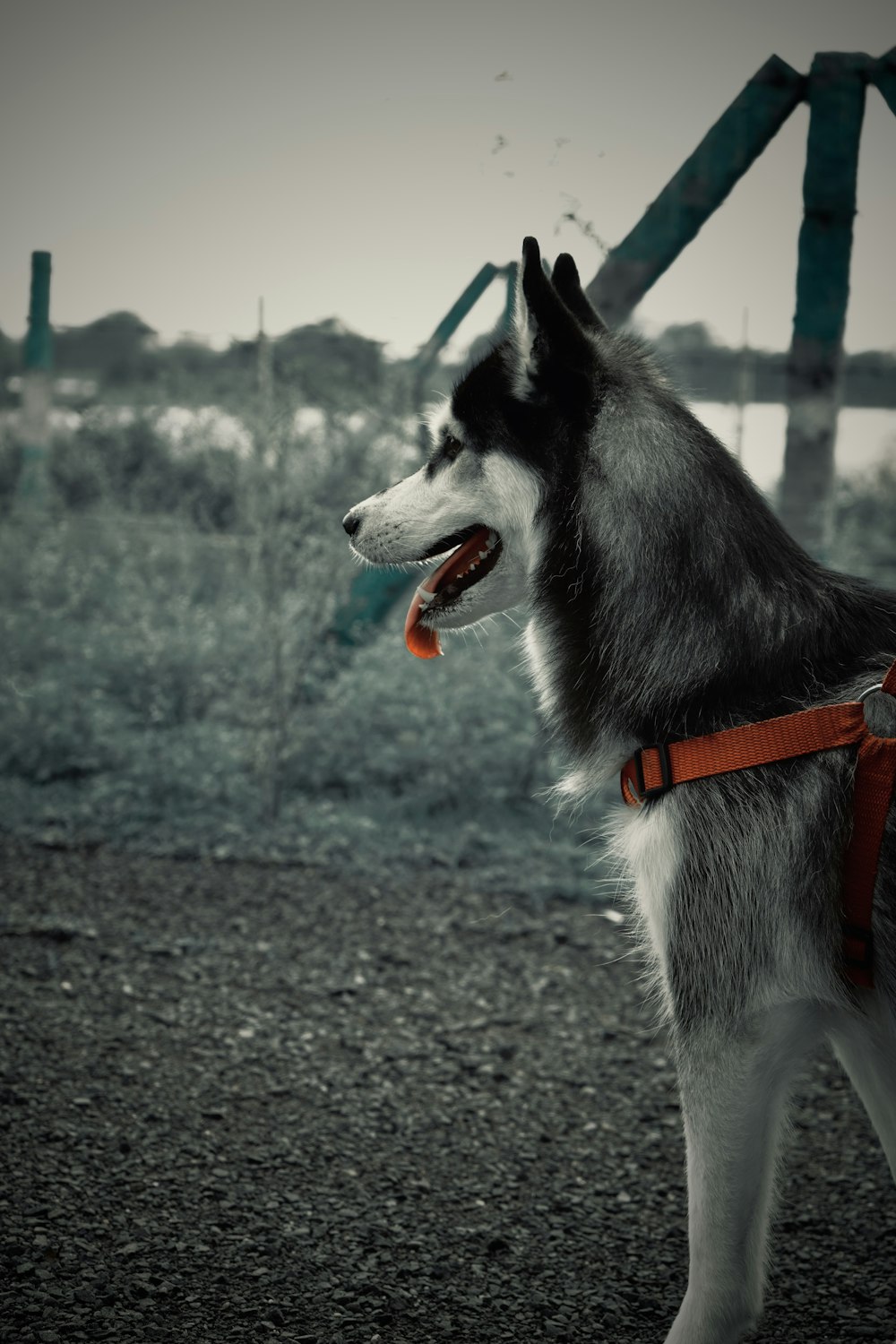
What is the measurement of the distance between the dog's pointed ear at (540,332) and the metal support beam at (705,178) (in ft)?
9.00

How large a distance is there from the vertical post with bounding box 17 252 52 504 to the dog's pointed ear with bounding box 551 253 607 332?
511cm

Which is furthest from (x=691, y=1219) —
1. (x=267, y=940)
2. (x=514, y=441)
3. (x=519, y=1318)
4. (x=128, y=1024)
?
(x=267, y=940)

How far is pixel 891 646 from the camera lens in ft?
6.31

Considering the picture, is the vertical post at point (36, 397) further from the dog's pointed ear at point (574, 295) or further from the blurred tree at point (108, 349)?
the dog's pointed ear at point (574, 295)

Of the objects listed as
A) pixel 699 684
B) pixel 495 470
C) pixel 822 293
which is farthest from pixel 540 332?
pixel 822 293

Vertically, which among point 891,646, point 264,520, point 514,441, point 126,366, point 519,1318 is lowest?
point 519,1318

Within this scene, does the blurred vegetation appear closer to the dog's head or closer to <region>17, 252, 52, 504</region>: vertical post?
<region>17, 252, 52, 504</region>: vertical post

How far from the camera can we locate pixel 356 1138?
2.81 meters

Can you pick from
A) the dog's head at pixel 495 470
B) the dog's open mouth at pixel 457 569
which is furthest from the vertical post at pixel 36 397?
the dog's open mouth at pixel 457 569

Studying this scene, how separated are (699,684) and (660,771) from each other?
18cm

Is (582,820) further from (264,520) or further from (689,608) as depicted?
(689,608)

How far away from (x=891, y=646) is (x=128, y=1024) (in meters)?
2.56

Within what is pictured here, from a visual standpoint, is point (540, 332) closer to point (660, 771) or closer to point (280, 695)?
point (660, 771)

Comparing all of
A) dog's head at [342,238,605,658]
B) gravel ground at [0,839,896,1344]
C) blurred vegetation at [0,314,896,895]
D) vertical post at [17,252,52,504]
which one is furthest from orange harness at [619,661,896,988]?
vertical post at [17,252,52,504]
